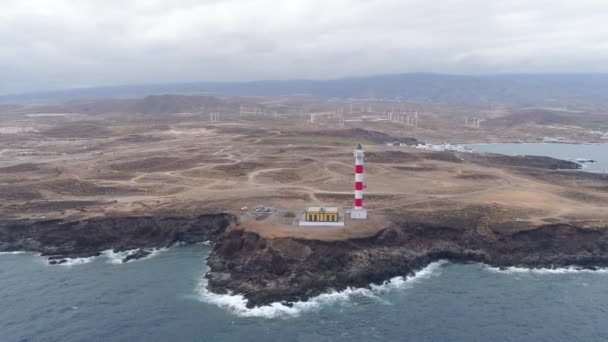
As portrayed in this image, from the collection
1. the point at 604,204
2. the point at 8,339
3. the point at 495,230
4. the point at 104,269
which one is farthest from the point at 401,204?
the point at 8,339

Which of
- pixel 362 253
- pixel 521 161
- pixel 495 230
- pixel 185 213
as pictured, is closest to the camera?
pixel 362 253

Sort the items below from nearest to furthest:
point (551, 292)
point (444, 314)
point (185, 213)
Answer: point (444, 314) < point (551, 292) < point (185, 213)

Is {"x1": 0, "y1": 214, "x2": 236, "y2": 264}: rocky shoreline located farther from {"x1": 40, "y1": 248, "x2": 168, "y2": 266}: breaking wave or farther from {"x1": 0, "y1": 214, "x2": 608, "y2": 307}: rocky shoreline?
{"x1": 40, "y1": 248, "x2": 168, "y2": 266}: breaking wave

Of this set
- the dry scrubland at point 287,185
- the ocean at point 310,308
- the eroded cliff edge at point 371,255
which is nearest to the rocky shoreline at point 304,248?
the eroded cliff edge at point 371,255

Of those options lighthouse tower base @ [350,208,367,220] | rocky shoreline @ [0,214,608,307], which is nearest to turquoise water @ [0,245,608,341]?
rocky shoreline @ [0,214,608,307]

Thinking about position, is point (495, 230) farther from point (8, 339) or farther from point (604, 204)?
point (8, 339)

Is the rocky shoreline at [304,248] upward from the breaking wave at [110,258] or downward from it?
upward

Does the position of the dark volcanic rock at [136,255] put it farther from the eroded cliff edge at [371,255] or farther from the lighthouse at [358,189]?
the lighthouse at [358,189]

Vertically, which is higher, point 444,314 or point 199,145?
point 199,145
